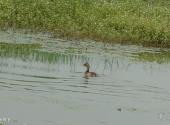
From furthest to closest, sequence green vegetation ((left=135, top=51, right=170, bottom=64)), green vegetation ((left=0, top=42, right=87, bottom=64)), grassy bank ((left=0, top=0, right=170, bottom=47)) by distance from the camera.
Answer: grassy bank ((left=0, top=0, right=170, bottom=47)), green vegetation ((left=135, top=51, right=170, bottom=64)), green vegetation ((left=0, top=42, right=87, bottom=64))

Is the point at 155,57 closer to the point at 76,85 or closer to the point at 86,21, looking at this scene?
the point at 86,21

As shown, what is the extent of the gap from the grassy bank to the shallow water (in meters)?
2.26

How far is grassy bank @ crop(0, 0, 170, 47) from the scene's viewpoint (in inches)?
1083

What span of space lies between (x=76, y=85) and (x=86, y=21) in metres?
11.7

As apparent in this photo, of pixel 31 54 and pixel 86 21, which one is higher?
pixel 86 21

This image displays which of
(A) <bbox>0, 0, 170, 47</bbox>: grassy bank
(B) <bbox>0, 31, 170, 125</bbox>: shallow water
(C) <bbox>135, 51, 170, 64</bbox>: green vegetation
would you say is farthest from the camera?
(A) <bbox>0, 0, 170, 47</bbox>: grassy bank

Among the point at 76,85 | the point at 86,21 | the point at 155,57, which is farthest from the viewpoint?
the point at 86,21

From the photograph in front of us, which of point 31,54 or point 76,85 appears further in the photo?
point 31,54

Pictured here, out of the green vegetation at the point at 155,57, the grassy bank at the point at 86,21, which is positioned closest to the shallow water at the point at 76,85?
the green vegetation at the point at 155,57

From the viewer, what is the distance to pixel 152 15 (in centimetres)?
3228

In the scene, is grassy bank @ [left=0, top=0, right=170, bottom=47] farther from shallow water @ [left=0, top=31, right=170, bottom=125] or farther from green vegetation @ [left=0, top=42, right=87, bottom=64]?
green vegetation @ [left=0, top=42, right=87, bottom=64]

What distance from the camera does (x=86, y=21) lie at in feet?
93.9

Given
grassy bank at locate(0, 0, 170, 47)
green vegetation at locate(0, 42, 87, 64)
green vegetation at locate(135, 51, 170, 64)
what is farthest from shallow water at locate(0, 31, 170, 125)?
grassy bank at locate(0, 0, 170, 47)

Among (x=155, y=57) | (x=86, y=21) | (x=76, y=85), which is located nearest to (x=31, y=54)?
(x=76, y=85)
